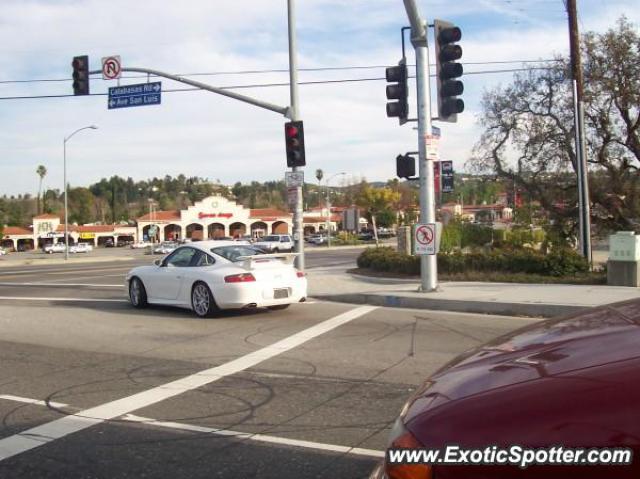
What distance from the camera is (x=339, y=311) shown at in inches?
503

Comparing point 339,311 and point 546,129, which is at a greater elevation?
point 546,129

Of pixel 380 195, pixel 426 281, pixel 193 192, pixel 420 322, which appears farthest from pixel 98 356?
pixel 193 192

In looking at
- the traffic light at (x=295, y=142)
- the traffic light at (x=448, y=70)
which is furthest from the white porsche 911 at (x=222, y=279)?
the traffic light at (x=295, y=142)

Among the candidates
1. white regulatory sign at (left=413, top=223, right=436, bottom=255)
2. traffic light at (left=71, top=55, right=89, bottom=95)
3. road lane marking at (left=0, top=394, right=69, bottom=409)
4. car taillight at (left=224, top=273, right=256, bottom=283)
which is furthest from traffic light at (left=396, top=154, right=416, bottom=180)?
traffic light at (left=71, top=55, right=89, bottom=95)

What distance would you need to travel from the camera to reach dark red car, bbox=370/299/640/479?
199 centimetres

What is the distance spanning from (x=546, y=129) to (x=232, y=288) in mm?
15502

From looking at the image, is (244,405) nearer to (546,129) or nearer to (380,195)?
(546,129)

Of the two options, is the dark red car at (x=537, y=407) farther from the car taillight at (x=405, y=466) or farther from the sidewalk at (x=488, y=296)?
the sidewalk at (x=488, y=296)

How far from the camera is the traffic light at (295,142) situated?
18.1 meters

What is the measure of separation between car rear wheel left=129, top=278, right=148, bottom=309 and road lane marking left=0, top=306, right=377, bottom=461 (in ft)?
16.7

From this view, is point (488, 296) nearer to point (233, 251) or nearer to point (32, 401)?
point (233, 251)

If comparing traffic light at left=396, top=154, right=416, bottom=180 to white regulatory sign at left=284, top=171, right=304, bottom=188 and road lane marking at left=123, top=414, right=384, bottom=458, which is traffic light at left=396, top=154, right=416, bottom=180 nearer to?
white regulatory sign at left=284, top=171, right=304, bottom=188

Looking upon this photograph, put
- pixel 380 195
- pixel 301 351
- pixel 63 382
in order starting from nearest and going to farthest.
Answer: pixel 63 382
pixel 301 351
pixel 380 195

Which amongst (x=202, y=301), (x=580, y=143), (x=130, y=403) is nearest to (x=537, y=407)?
(x=130, y=403)
